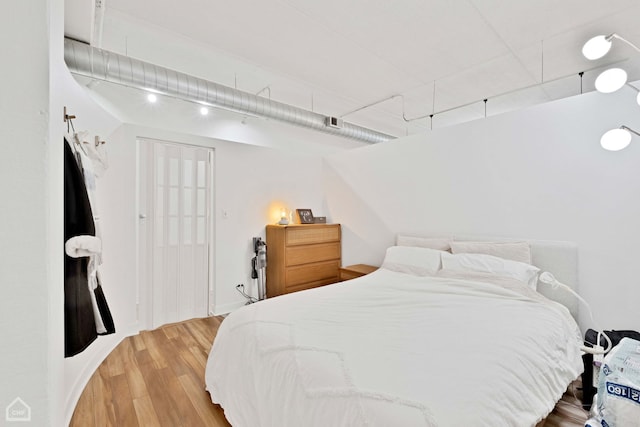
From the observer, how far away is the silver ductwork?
7.29 feet

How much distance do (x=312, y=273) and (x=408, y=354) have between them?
9.24ft

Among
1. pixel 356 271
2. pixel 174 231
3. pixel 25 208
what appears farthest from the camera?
pixel 356 271

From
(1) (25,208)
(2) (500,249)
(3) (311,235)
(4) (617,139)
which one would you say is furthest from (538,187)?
(1) (25,208)

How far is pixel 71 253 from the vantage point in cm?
140

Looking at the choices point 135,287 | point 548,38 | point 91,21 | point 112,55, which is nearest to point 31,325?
point 91,21

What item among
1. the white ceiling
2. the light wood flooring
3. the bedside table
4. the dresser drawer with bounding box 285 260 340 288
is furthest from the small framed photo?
the light wood flooring

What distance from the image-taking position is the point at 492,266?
8.24ft

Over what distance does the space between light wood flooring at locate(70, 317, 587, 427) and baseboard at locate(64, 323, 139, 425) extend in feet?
0.12

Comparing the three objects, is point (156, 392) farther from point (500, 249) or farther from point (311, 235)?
point (500, 249)

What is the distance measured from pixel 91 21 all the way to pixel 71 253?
175 centimetres

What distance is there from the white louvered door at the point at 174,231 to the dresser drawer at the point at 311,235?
1.09 meters

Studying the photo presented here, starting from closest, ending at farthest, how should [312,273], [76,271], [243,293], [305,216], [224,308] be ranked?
[76,271], [224,308], [243,293], [312,273], [305,216]

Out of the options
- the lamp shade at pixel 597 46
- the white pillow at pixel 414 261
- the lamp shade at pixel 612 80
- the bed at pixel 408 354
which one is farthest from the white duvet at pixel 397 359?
the lamp shade at pixel 597 46

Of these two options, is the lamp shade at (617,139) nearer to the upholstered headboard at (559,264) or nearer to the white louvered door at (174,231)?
the upholstered headboard at (559,264)
